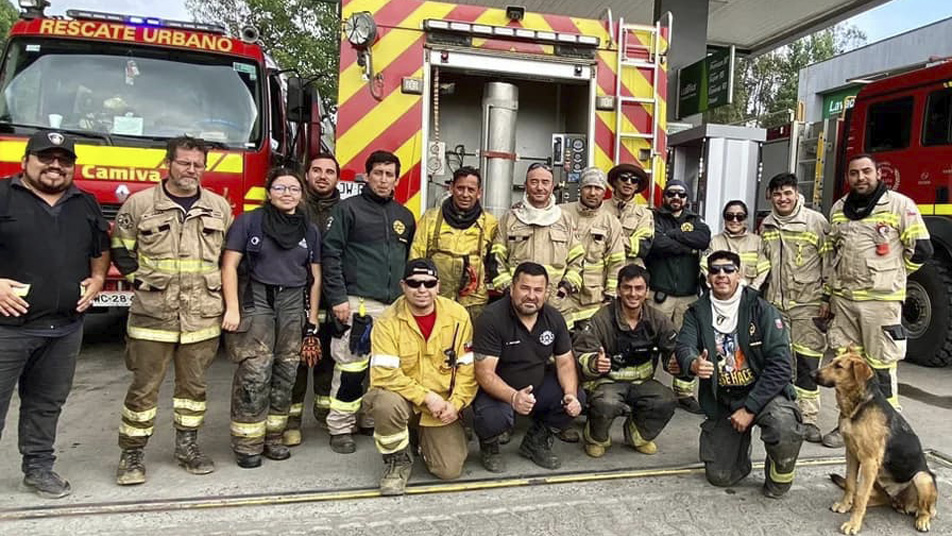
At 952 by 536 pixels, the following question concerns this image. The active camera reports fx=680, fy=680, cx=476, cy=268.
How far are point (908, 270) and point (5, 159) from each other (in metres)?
5.79

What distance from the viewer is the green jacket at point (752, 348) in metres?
3.32

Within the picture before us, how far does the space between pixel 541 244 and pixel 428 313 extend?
949 mm

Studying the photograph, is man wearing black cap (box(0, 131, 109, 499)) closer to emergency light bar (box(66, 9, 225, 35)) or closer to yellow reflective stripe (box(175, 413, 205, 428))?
yellow reflective stripe (box(175, 413, 205, 428))

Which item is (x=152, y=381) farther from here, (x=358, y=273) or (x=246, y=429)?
(x=358, y=273)

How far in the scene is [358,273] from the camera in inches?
153

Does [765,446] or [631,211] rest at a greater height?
[631,211]

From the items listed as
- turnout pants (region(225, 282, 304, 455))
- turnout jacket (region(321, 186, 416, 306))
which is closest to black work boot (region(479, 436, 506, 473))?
turnout jacket (region(321, 186, 416, 306))

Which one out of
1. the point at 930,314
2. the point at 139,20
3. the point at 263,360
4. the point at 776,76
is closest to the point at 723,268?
the point at 263,360

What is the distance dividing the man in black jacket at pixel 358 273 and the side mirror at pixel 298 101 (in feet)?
5.98

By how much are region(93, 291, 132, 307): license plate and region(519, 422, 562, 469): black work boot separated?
3.16 metres

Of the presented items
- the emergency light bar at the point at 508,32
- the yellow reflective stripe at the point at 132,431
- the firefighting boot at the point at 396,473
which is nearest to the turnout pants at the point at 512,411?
the firefighting boot at the point at 396,473

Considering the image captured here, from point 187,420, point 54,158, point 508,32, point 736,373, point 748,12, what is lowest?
point 187,420

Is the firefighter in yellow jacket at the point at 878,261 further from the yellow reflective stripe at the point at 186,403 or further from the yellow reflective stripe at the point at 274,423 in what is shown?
the yellow reflective stripe at the point at 186,403

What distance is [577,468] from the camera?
3.60 m
